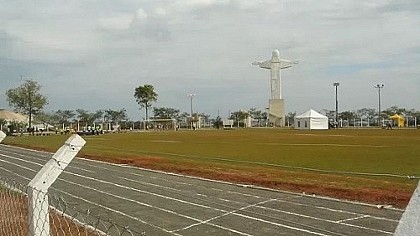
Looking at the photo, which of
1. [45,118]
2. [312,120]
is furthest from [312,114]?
[45,118]

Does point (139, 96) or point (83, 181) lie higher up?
point (139, 96)

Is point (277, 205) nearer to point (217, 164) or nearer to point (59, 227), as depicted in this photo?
point (59, 227)

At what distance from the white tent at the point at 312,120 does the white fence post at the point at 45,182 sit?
286 ft

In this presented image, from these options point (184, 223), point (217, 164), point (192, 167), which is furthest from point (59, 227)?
point (217, 164)

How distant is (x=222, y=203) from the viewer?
564 inches

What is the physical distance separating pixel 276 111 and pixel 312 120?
30.9m

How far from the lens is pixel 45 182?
13.3 feet

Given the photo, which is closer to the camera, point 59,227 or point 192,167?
point 59,227

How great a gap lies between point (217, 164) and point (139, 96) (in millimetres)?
81401

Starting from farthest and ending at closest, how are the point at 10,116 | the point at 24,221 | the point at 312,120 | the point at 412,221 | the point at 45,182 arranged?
the point at 10,116 → the point at 312,120 → the point at 24,221 → the point at 45,182 → the point at 412,221

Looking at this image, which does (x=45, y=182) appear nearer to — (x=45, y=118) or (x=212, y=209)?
(x=212, y=209)

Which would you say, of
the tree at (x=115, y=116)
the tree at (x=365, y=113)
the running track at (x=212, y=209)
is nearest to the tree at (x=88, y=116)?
the tree at (x=115, y=116)

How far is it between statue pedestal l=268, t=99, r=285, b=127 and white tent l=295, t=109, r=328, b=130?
2525cm

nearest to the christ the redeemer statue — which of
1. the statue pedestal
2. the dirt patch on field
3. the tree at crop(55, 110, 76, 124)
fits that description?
the statue pedestal
